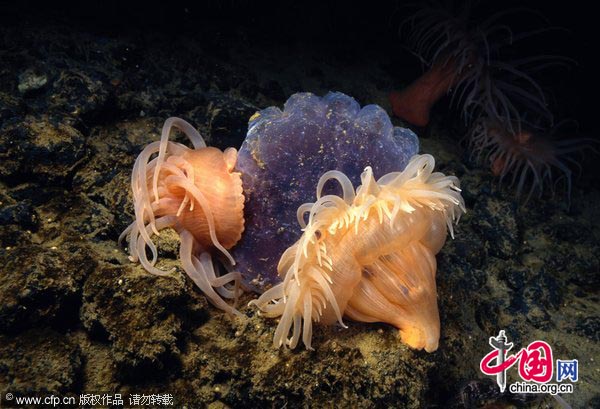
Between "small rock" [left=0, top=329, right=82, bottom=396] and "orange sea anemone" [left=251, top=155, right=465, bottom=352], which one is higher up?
"orange sea anemone" [left=251, top=155, right=465, bottom=352]

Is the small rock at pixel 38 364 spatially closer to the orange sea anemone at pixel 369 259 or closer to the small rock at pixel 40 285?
the small rock at pixel 40 285

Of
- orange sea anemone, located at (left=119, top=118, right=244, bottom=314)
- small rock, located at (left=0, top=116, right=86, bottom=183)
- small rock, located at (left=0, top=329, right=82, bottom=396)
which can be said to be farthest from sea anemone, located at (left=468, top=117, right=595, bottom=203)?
small rock, located at (left=0, top=329, right=82, bottom=396)

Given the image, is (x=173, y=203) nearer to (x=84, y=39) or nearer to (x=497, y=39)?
(x=84, y=39)

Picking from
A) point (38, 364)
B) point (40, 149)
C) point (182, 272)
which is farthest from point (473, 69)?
point (38, 364)

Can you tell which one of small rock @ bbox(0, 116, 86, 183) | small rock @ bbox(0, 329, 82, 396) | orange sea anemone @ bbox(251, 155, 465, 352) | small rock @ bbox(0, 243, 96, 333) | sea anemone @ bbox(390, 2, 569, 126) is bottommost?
small rock @ bbox(0, 329, 82, 396)

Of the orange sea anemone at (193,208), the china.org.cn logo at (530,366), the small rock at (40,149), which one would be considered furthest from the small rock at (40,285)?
the china.org.cn logo at (530,366)

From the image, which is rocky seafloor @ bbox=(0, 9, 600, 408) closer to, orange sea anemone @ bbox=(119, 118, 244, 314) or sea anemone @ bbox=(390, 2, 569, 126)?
orange sea anemone @ bbox=(119, 118, 244, 314)

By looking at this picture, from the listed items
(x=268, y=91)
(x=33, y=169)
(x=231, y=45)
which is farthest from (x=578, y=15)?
(x=33, y=169)

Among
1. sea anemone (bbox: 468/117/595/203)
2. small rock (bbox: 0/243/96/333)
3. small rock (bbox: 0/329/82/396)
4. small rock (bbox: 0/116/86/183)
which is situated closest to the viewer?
small rock (bbox: 0/329/82/396)

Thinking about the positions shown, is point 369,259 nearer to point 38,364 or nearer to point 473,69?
point 38,364
